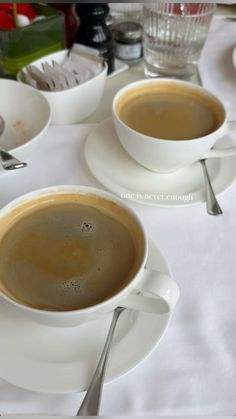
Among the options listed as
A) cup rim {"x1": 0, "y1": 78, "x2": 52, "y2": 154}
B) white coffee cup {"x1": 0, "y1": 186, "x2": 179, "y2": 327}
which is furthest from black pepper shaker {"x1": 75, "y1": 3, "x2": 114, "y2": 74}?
white coffee cup {"x1": 0, "y1": 186, "x2": 179, "y2": 327}

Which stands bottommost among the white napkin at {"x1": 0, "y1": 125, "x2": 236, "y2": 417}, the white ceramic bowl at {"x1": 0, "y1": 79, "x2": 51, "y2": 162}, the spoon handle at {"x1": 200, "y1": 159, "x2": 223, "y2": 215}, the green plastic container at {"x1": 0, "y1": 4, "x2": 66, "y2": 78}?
the white napkin at {"x1": 0, "y1": 125, "x2": 236, "y2": 417}

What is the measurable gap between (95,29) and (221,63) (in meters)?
0.21

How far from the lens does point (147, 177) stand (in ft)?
1.84

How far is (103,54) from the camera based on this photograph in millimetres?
729

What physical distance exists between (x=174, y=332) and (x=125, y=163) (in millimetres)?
226

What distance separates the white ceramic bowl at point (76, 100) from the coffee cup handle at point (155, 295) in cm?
32

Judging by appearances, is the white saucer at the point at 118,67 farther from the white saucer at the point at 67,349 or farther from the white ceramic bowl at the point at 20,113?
the white saucer at the point at 67,349

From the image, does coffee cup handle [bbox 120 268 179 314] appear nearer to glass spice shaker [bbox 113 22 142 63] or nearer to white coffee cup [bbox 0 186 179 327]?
white coffee cup [bbox 0 186 179 327]

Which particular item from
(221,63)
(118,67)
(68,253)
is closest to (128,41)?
(118,67)

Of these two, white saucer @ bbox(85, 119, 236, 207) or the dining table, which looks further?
white saucer @ bbox(85, 119, 236, 207)

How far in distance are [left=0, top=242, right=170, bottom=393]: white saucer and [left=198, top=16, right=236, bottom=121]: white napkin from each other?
1.25 ft

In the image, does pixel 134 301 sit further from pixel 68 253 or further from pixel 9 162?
pixel 9 162

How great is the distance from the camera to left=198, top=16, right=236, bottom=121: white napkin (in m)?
0.72

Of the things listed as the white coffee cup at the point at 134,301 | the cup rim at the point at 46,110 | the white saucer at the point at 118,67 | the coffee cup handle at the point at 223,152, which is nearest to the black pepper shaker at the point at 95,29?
the white saucer at the point at 118,67
